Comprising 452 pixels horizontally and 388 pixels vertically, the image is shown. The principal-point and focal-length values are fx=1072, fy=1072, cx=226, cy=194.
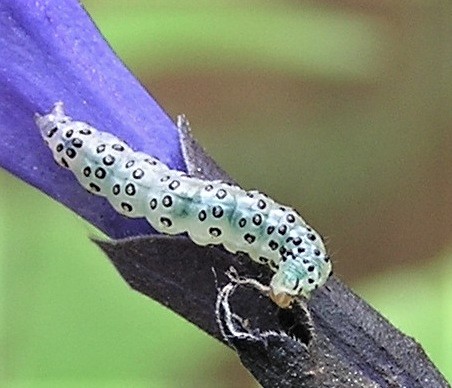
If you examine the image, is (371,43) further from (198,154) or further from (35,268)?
(198,154)

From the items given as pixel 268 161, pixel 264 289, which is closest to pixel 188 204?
pixel 264 289

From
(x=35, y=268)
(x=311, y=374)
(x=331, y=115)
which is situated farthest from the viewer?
(x=331, y=115)

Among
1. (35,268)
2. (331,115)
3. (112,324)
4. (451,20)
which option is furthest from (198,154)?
(451,20)

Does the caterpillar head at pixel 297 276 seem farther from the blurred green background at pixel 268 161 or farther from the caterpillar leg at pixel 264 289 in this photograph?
the blurred green background at pixel 268 161

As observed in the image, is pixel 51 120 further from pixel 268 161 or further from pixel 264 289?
pixel 268 161

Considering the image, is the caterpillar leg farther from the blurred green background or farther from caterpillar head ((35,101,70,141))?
the blurred green background

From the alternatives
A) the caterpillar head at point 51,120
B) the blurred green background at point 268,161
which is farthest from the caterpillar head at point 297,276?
the blurred green background at point 268,161
